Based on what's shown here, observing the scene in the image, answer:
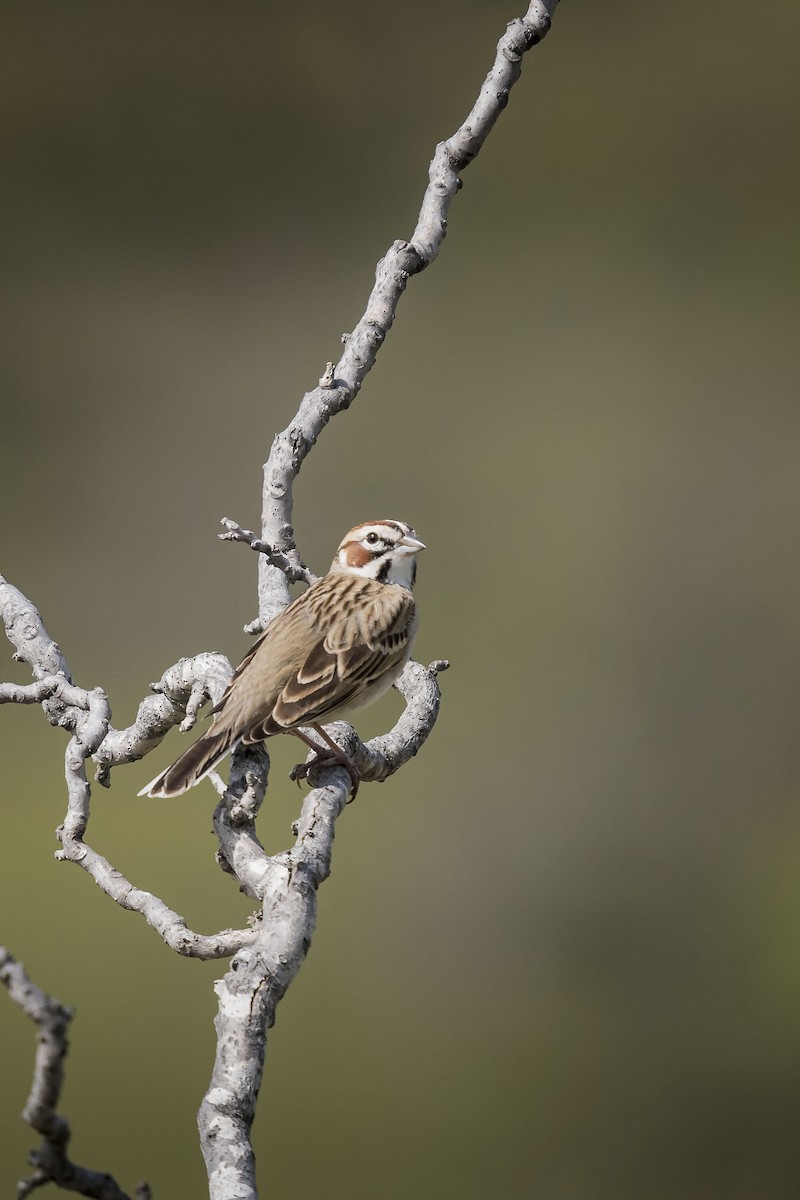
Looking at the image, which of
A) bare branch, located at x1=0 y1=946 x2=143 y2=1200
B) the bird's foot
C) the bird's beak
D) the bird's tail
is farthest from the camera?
the bird's beak

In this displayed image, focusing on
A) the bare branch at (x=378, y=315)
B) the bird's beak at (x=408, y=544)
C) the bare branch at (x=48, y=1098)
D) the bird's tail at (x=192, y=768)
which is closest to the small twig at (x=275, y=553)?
the bare branch at (x=378, y=315)

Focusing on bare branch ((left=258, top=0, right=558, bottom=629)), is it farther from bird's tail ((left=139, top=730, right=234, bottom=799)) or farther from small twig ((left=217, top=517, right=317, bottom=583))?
bird's tail ((left=139, top=730, right=234, bottom=799))

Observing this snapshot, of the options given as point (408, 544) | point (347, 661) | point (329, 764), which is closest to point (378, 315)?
point (408, 544)

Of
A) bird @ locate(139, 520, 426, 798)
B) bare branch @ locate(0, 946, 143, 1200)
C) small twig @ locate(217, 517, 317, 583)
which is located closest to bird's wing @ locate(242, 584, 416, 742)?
bird @ locate(139, 520, 426, 798)

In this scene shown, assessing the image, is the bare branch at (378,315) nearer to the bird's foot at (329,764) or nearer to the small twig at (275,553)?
the small twig at (275,553)

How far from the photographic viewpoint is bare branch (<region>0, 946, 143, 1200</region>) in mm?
794

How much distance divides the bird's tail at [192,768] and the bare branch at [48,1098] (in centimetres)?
92

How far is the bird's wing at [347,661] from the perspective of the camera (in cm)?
186

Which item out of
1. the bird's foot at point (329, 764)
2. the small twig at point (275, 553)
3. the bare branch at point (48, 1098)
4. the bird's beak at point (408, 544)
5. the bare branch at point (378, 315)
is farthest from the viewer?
the bird's beak at point (408, 544)

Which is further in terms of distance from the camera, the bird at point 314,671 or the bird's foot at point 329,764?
the bird's foot at point 329,764

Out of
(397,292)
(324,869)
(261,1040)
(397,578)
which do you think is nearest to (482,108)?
(397,292)

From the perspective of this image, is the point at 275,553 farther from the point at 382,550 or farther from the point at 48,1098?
the point at 48,1098

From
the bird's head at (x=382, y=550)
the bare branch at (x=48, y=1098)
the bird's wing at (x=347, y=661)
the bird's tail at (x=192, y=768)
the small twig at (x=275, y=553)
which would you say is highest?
the bird's head at (x=382, y=550)

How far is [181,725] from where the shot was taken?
1.97 m
